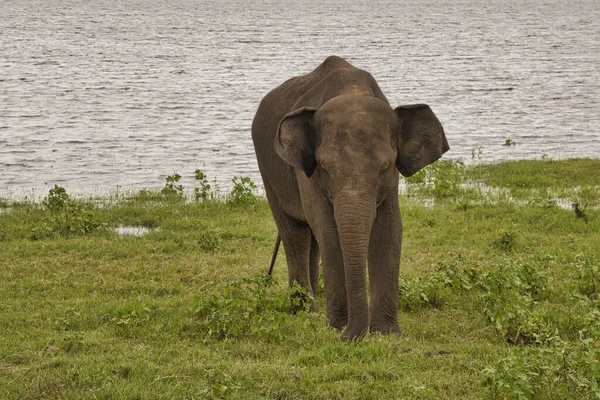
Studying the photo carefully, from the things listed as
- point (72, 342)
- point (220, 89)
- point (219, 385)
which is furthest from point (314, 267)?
point (220, 89)

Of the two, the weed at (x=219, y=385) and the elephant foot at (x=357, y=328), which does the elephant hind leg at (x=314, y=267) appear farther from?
the weed at (x=219, y=385)

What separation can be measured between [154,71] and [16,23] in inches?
1741

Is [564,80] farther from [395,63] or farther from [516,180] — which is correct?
[516,180]

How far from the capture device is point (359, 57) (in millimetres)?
57000

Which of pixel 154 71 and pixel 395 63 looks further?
pixel 395 63

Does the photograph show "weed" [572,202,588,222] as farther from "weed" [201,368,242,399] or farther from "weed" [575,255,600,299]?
"weed" [201,368,242,399]

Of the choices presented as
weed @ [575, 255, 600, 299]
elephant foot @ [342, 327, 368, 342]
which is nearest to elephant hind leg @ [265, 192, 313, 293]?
elephant foot @ [342, 327, 368, 342]

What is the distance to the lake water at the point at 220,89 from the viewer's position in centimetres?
2403

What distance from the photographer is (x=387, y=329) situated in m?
8.69

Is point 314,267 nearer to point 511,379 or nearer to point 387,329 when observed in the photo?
point 387,329

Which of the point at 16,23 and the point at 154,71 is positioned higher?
the point at 16,23

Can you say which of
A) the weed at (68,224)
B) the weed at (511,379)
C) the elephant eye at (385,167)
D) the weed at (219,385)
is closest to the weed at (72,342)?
the weed at (219,385)

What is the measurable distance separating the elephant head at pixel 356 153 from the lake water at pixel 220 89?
1163cm

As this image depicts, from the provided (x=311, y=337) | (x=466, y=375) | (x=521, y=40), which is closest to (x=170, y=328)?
(x=311, y=337)
